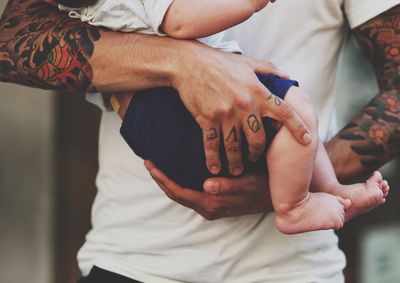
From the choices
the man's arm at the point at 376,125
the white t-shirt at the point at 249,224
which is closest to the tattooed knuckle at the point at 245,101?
the white t-shirt at the point at 249,224

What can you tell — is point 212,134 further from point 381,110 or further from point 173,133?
point 381,110

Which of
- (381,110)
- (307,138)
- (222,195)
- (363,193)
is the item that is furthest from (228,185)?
(381,110)

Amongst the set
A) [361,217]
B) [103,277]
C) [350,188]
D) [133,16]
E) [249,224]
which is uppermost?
[133,16]

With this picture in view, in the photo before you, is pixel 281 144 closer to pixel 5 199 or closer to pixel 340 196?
pixel 340 196

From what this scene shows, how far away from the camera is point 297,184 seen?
2.23 m

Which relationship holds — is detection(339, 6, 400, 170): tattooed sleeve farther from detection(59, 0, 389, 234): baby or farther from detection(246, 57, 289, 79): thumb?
detection(246, 57, 289, 79): thumb

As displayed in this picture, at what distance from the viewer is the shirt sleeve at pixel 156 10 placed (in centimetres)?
221

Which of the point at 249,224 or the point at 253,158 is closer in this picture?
the point at 253,158

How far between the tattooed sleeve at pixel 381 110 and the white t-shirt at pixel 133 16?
0.45 m

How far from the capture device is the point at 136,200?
102 inches

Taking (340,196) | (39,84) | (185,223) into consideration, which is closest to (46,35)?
(39,84)

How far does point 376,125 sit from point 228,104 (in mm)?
570

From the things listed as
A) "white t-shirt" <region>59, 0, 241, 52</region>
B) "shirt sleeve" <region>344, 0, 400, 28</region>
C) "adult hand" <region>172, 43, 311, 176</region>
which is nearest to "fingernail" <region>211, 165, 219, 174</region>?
"adult hand" <region>172, 43, 311, 176</region>

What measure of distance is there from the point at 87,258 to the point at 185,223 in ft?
1.21
